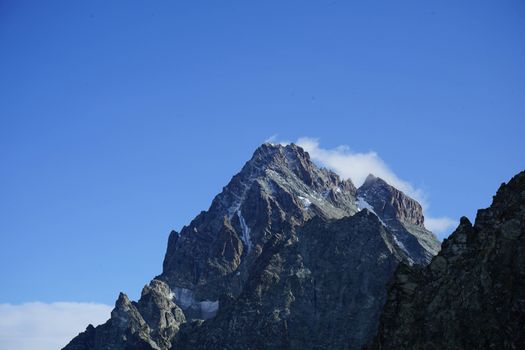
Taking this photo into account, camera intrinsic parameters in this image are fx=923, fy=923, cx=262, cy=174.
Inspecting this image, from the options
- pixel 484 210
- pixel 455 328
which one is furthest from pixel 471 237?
pixel 455 328

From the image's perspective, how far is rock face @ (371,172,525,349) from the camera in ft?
208

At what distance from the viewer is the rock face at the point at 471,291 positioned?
63469 mm

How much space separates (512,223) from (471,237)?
632cm

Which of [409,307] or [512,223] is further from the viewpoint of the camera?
[409,307]

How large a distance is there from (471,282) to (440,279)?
4779 millimetres

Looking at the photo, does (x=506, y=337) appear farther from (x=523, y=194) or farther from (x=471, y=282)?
(x=523, y=194)

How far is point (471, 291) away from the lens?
67.1 m

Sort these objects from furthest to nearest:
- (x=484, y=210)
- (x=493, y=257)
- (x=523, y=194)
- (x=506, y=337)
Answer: (x=484, y=210) → (x=523, y=194) → (x=493, y=257) → (x=506, y=337)

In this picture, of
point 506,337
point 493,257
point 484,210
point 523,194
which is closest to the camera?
point 506,337

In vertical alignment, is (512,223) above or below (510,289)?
above

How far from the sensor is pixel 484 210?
75562 millimetres

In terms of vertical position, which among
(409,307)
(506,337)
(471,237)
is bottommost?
(506,337)

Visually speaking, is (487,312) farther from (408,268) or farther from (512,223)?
(408,268)

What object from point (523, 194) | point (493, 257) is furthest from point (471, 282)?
point (523, 194)
